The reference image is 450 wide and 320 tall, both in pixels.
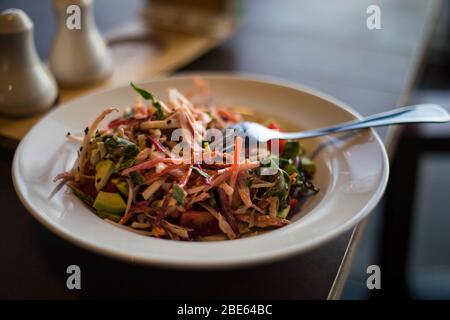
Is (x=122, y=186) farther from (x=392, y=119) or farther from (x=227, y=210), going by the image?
(x=392, y=119)

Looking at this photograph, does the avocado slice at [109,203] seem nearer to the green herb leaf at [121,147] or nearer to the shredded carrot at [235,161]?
the green herb leaf at [121,147]

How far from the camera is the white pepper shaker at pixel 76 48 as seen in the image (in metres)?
1.33

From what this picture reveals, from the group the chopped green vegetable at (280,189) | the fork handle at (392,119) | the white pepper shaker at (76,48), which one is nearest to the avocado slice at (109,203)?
the chopped green vegetable at (280,189)

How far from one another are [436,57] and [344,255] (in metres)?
2.17

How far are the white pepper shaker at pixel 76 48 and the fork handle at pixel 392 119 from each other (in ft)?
1.98

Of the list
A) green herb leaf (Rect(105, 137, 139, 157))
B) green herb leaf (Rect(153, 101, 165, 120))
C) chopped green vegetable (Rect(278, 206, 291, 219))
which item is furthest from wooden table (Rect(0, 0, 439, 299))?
green herb leaf (Rect(153, 101, 165, 120))

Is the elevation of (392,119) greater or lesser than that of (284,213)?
greater

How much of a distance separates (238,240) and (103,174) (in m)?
0.30

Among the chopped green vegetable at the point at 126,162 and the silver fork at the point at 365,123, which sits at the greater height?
the silver fork at the point at 365,123

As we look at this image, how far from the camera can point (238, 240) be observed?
0.77m

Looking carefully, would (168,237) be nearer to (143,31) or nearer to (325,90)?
(325,90)

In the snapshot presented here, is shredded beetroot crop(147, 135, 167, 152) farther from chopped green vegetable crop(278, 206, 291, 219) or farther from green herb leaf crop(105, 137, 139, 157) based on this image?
chopped green vegetable crop(278, 206, 291, 219)

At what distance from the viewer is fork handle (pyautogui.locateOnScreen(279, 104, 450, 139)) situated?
1038 millimetres

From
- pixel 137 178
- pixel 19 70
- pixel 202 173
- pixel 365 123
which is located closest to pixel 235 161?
pixel 202 173
